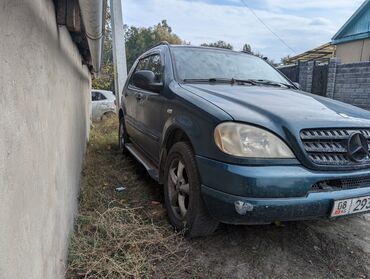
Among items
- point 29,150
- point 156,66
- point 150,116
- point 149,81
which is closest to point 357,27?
point 156,66

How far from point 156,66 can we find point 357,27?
711 inches

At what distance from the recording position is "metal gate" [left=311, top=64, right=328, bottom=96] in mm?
11609

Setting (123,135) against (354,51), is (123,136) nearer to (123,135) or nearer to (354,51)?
(123,135)

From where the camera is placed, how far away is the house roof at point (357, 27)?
1777cm

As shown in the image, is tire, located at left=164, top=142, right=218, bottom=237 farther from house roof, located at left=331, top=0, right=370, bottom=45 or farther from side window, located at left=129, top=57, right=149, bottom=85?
house roof, located at left=331, top=0, right=370, bottom=45

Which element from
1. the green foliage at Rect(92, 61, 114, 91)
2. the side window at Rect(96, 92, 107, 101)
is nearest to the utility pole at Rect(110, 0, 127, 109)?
the side window at Rect(96, 92, 107, 101)

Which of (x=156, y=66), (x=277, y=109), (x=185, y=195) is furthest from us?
(x=156, y=66)

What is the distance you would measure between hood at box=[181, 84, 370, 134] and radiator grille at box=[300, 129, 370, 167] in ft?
0.16

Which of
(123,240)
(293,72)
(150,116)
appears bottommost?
(123,240)

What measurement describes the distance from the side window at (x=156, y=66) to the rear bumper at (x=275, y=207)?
1.83 metres

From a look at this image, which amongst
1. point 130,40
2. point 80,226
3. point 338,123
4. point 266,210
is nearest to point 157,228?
point 80,226

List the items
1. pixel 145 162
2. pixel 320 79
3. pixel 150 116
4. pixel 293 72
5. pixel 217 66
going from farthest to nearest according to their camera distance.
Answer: pixel 293 72 → pixel 320 79 → pixel 145 162 → pixel 150 116 → pixel 217 66

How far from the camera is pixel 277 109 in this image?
2545mm

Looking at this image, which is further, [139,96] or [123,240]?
[139,96]
